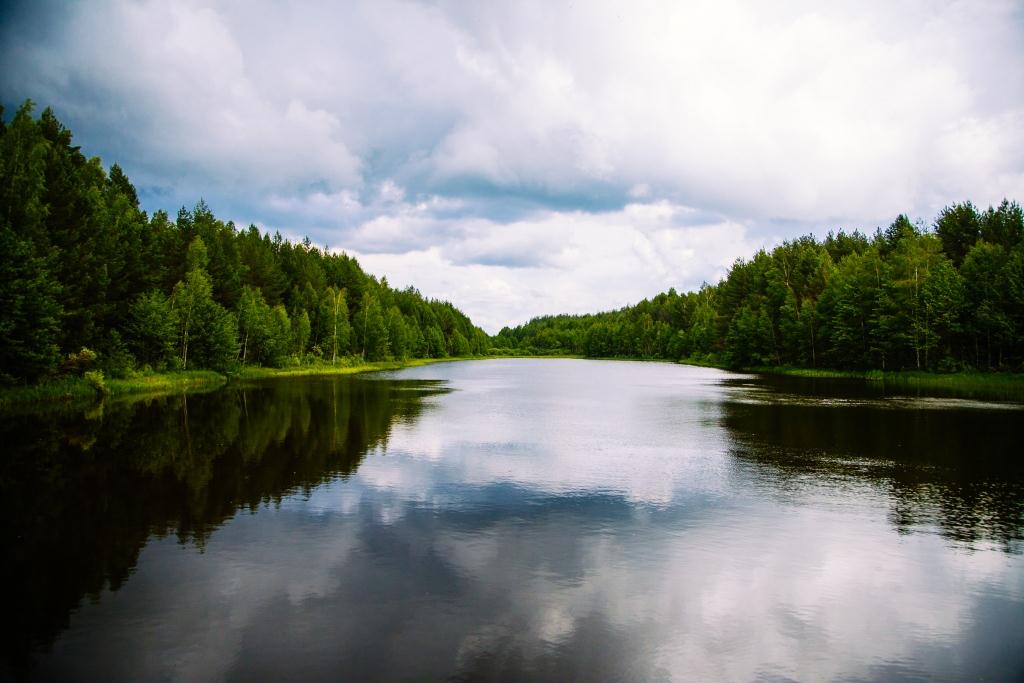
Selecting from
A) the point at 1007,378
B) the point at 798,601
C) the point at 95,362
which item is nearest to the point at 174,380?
the point at 95,362

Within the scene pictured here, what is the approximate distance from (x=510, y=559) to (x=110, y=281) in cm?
5072

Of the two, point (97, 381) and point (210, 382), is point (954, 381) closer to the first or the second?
point (210, 382)

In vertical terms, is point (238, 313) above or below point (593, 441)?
above

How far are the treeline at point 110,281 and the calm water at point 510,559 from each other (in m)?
14.8

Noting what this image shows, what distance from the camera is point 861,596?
11.2 meters

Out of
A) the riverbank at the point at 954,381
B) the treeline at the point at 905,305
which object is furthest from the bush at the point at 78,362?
the treeline at the point at 905,305

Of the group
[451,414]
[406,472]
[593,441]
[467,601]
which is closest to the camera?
[467,601]

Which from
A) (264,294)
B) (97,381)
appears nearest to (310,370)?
(264,294)

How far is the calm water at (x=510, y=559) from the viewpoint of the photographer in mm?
9039

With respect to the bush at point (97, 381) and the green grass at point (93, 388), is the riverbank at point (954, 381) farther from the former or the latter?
the bush at point (97, 381)

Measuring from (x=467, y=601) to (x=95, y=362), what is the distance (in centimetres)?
4953

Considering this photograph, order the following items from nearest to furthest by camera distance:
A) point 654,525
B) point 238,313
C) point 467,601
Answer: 1. point 467,601
2. point 654,525
3. point 238,313

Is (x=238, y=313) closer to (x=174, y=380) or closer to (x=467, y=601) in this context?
(x=174, y=380)

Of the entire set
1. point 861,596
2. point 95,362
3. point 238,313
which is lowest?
point 861,596
